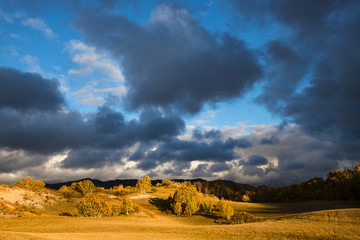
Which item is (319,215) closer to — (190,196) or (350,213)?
(350,213)

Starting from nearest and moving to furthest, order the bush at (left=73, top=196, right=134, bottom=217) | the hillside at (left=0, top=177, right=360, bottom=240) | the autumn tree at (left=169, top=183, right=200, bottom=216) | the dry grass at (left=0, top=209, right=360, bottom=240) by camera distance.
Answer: the dry grass at (left=0, top=209, right=360, bottom=240) < the hillside at (left=0, top=177, right=360, bottom=240) < the bush at (left=73, top=196, right=134, bottom=217) < the autumn tree at (left=169, top=183, right=200, bottom=216)

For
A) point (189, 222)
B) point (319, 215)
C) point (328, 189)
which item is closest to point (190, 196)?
point (189, 222)

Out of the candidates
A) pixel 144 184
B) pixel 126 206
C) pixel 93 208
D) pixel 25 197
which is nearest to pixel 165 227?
pixel 93 208

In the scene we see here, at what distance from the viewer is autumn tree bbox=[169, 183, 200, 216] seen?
375 ft

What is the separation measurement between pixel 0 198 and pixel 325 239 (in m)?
109

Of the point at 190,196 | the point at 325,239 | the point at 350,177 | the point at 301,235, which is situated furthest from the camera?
the point at 350,177

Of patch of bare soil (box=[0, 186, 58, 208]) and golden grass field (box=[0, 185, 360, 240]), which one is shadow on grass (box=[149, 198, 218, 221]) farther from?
golden grass field (box=[0, 185, 360, 240])

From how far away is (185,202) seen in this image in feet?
386

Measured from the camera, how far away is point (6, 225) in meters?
50.0

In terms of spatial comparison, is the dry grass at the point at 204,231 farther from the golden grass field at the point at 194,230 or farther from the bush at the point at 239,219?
the bush at the point at 239,219

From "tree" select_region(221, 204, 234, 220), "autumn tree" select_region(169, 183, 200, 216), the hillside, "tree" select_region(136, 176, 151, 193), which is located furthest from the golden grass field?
"tree" select_region(136, 176, 151, 193)

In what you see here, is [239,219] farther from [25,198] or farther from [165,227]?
[25,198]

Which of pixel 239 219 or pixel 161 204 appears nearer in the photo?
pixel 239 219

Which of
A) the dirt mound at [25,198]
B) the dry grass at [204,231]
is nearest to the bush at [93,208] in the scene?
the dirt mound at [25,198]
